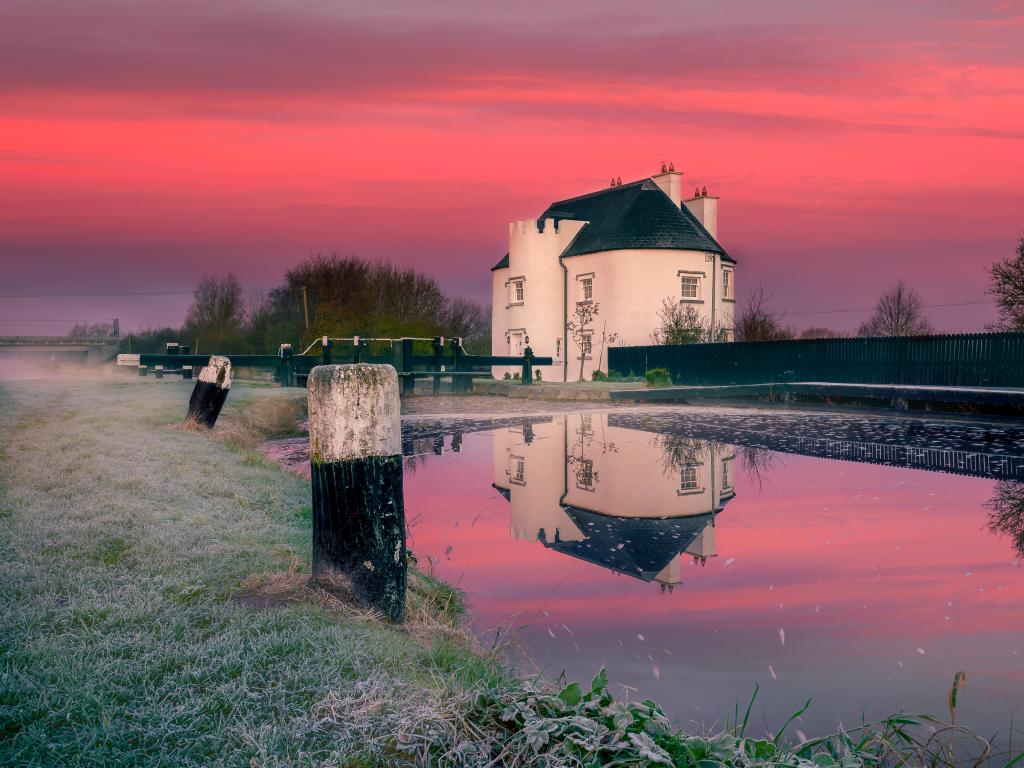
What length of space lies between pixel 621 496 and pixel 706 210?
35931mm

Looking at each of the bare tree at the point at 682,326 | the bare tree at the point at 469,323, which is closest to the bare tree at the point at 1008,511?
the bare tree at the point at 682,326

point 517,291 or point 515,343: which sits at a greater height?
point 517,291

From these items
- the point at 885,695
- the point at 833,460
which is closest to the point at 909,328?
the point at 833,460

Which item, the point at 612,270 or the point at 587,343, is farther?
the point at 587,343

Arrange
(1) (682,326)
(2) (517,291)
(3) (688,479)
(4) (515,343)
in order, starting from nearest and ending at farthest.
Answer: (3) (688,479), (1) (682,326), (2) (517,291), (4) (515,343)

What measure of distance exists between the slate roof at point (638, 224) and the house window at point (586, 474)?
91.4ft

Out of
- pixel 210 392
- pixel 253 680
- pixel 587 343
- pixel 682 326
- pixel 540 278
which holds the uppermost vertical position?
pixel 540 278

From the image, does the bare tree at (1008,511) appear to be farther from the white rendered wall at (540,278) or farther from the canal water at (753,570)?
the white rendered wall at (540,278)

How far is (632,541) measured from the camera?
581 cm

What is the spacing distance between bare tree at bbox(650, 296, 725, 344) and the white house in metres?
0.27

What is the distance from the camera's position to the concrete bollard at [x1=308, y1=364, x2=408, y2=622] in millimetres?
3896

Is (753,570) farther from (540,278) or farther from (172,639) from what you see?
(540,278)

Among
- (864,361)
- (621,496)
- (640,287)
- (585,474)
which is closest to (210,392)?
(585,474)

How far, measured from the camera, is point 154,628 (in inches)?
136
